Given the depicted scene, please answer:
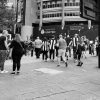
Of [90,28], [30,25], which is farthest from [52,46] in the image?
[30,25]

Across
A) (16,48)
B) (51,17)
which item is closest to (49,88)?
(16,48)

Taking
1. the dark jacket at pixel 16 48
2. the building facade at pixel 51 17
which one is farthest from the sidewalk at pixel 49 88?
the building facade at pixel 51 17

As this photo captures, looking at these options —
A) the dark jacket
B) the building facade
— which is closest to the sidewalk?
the dark jacket

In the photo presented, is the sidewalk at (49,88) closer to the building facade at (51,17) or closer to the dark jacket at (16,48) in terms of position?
the dark jacket at (16,48)

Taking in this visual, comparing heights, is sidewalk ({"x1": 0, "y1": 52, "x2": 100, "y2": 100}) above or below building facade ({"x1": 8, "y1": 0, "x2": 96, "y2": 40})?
below

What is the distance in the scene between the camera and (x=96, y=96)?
5.21m

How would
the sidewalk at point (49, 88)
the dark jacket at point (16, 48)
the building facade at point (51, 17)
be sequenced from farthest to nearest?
the building facade at point (51, 17) → the dark jacket at point (16, 48) → the sidewalk at point (49, 88)

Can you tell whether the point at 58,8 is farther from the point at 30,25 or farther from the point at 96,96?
the point at 96,96

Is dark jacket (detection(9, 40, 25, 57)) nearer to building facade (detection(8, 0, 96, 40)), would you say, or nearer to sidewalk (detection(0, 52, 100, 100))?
sidewalk (detection(0, 52, 100, 100))

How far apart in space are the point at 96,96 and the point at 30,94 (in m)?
1.69

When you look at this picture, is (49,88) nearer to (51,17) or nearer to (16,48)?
(16,48)

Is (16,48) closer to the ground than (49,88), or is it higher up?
higher up

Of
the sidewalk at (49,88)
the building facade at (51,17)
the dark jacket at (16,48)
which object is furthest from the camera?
the building facade at (51,17)

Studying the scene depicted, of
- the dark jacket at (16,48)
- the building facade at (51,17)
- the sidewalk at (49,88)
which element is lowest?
the sidewalk at (49,88)
